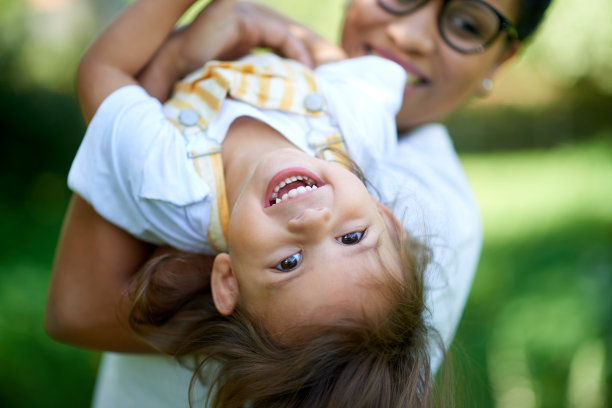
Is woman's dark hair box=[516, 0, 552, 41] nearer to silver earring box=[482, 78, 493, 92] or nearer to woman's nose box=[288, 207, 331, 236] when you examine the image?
silver earring box=[482, 78, 493, 92]

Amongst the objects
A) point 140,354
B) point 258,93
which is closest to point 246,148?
point 258,93

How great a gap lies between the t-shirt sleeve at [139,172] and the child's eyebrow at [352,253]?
11.8 inches

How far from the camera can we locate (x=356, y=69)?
2100 mm

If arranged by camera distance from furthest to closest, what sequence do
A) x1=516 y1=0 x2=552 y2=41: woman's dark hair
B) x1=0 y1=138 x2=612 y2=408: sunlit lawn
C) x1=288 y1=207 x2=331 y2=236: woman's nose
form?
x1=0 y1=138 x2=612 y2=408: sunlit lawn, x1=516 y1=0 x2=552 y2=41: woman's dark hair, x1=288 y1=207 x2=331 y2=236: woman's nose

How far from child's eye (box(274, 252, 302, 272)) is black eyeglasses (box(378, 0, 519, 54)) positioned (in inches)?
43.9

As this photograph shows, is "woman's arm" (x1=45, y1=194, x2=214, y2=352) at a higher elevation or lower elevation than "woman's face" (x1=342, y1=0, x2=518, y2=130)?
lower

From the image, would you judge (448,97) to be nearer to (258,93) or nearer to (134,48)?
(258,93)

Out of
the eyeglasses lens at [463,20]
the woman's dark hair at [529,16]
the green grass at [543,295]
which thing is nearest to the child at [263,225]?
→ the eyeglasses lens at [463,20]

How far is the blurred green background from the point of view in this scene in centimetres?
421

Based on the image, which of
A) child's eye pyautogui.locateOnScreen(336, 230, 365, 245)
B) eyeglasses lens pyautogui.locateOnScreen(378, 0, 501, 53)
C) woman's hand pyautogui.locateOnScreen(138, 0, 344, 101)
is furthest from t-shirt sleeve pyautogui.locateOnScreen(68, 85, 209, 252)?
eyeglasses lens pyautogui.locateOnScreen(378, 0, 501, 53)

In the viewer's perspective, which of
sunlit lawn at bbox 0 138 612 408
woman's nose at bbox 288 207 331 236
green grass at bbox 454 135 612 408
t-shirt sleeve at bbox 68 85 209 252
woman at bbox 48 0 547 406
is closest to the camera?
woman's nose at bbox 288 207 331 236

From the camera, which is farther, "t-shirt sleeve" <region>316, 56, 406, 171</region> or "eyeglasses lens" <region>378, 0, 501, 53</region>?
"eyeglasses lens" <region>378, 0, 501, 53</region>

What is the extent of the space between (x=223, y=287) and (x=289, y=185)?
33cm

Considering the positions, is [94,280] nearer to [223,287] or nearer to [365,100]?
[223,287]
